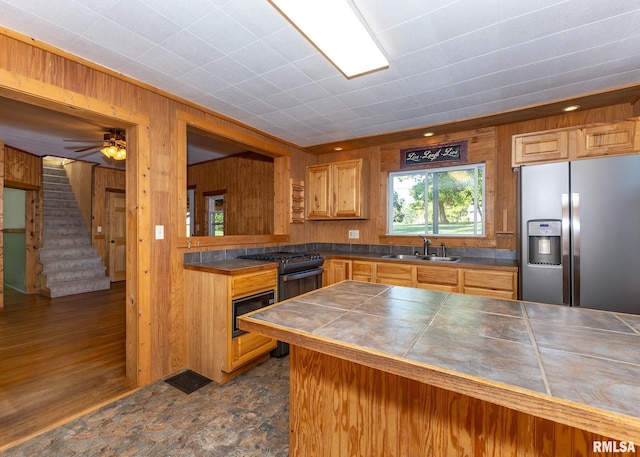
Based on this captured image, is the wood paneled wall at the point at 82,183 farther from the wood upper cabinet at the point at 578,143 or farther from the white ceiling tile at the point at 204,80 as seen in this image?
the wood upper cabinet at the point at 578,143

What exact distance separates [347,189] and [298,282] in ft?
5.36

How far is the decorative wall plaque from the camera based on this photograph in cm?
359

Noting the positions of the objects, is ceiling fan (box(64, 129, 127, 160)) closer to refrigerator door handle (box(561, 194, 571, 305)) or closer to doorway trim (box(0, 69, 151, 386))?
doorway trim (box(0, 69, 151, 386))

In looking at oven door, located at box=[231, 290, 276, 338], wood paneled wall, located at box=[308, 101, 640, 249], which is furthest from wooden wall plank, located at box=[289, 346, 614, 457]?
wood paneled wall, located at box=[308, 101, 640, 249]

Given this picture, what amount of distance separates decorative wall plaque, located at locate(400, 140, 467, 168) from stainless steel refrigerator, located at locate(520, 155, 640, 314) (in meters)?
1.04

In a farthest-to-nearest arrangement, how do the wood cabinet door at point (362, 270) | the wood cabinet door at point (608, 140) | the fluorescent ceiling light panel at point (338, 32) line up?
the wood cabinet door at point (362, 270) < the wood cabinet door at point (608, 140) < the fluorescent ceiling light panel at point (338, 32)

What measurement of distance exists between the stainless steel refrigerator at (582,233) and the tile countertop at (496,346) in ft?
4.94

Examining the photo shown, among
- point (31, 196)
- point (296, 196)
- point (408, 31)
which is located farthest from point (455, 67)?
point (31, 196)

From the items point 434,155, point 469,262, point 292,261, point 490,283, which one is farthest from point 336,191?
point 490,283

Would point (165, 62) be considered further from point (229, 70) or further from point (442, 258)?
point (442, 258)

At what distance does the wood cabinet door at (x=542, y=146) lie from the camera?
2.56 meters

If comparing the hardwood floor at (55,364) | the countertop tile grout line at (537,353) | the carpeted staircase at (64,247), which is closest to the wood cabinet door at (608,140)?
the countertop tile grout line at (537,353)

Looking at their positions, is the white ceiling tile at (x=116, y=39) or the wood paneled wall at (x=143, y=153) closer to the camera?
the white ceiling tile at (x=116, y=39)

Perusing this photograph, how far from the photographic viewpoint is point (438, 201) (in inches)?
152
